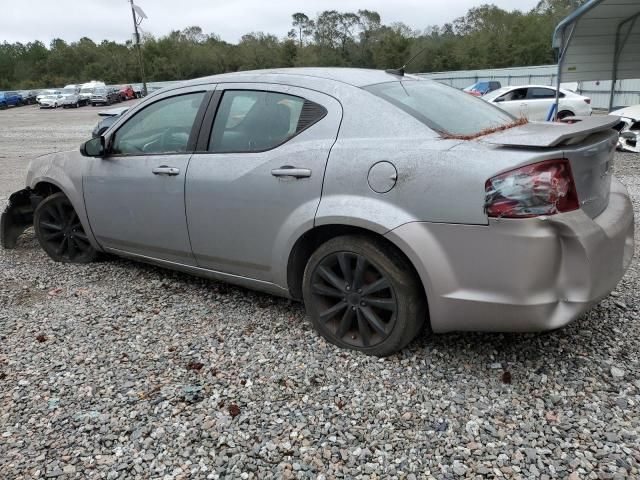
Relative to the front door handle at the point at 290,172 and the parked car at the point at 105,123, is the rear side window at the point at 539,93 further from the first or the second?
the front door handle at the point at 290,172

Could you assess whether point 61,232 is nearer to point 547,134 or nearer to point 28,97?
point 547,134

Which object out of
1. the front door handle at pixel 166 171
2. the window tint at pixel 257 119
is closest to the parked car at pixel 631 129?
the window tint at pixel 257 119

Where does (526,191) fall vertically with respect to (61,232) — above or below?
above

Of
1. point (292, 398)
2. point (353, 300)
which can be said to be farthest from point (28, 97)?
point (292, 398)

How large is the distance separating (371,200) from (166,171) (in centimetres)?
162

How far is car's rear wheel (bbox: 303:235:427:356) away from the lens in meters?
2.89

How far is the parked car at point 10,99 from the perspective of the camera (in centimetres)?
5133

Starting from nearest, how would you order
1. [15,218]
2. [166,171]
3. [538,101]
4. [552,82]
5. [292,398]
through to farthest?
[292,398], [166,171], [15,218], [538,101], [552,82]

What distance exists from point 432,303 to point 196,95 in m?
2.21

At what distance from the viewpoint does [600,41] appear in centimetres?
1293

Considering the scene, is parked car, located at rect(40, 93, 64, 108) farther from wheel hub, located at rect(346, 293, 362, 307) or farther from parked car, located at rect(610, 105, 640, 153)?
wheel hub, located at rect(346, 293, 362, 307)

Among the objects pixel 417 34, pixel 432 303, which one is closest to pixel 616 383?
pixel 432 303

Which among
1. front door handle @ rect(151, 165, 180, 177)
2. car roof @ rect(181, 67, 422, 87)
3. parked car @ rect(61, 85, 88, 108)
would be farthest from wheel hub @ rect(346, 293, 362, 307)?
parked car @ rect(61, 85, 88, 108)

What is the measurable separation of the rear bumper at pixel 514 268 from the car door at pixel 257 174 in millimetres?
688
